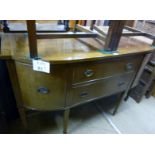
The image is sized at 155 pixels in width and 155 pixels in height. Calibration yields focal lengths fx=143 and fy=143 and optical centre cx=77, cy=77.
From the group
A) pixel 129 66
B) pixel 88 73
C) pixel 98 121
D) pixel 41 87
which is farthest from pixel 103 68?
pixel 98 121

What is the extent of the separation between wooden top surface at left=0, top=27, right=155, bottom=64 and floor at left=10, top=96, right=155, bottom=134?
70 centimetres

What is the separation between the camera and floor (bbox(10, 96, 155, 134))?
4.84 feet

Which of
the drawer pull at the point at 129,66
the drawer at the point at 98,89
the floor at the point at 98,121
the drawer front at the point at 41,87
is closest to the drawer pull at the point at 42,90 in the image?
the drawer front at the point at 41,87

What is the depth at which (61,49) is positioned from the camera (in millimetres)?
978

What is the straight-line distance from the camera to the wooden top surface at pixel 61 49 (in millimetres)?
836

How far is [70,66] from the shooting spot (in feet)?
2.91

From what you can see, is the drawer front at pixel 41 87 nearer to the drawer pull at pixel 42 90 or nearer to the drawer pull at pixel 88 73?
the drawer pull at pixel 42 90

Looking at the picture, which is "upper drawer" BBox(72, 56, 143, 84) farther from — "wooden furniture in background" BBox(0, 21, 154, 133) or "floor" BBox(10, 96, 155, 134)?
"floor" BBox(10, 96, 155, 134)

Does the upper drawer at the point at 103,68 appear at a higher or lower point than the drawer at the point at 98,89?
higher

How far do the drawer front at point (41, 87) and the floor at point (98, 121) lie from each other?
1.20 feet
